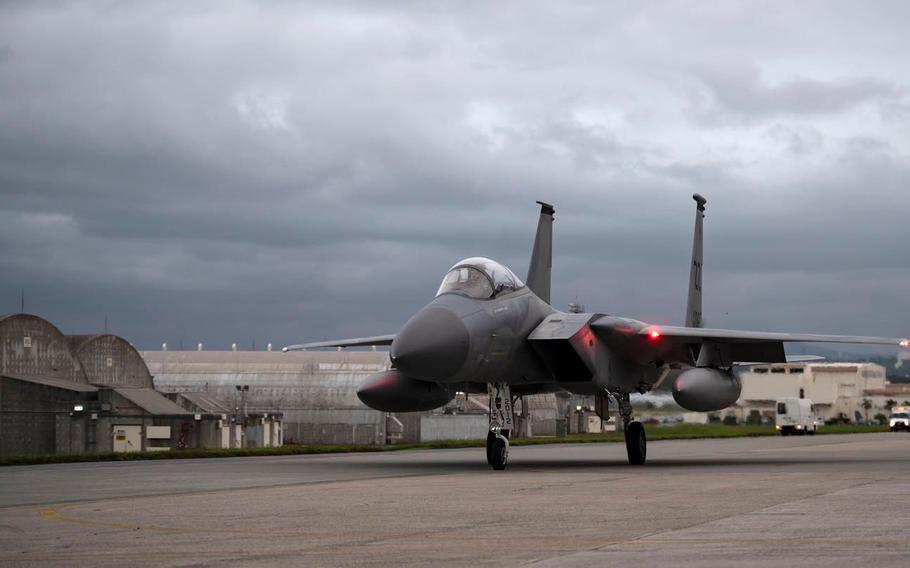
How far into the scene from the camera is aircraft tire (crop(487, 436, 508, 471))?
23.0 m

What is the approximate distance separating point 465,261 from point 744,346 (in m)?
7.35

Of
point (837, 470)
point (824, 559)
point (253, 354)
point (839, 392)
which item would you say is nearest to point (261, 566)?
point (824, 559)

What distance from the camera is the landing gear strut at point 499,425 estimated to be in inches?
909

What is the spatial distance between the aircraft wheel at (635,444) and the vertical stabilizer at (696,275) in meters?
6.73

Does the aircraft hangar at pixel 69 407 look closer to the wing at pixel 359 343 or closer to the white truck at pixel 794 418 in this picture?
the wing at pixel 359 343

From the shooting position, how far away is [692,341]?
87.1ft

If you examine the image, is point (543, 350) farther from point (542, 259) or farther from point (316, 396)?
point (316, 396)

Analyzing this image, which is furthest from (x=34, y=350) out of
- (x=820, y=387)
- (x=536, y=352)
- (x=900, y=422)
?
(x=820, y=387)

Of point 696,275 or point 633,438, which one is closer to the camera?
point 633,438

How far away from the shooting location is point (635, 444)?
25.8m

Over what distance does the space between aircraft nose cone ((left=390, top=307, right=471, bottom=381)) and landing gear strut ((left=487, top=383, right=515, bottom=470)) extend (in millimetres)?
2097

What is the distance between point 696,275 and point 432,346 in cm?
1361

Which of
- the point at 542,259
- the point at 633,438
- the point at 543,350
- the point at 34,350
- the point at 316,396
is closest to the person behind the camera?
the point at 543,350

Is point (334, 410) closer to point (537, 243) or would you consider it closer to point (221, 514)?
point (537, 243)
